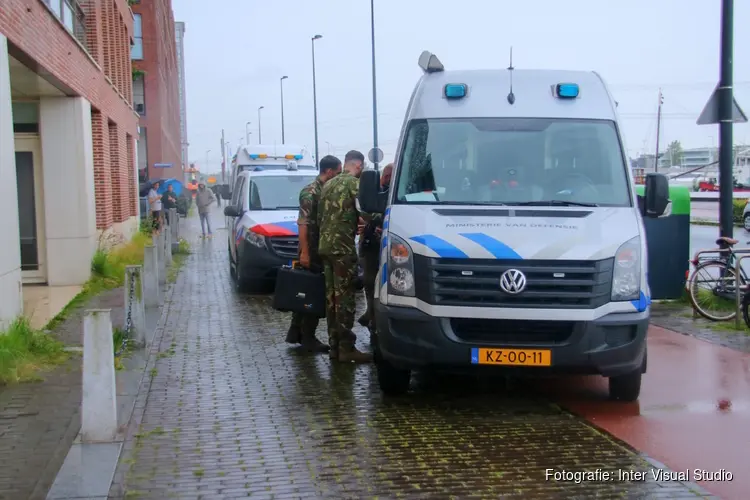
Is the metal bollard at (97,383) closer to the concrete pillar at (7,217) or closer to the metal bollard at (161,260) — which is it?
the concrete pillar at (7,217)

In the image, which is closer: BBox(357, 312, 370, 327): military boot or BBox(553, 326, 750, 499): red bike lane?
BBox(553, 326, 750, 499): red bike lane

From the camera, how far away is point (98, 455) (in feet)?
18.5

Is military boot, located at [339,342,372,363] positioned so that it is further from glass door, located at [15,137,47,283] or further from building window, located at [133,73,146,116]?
building window, located at [133,73,146,116]

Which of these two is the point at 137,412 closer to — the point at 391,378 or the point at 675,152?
the point at 391,378

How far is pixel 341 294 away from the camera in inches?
335

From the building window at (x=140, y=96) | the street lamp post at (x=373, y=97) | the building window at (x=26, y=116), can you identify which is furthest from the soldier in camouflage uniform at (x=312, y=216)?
the building window at (x=140, y=96)

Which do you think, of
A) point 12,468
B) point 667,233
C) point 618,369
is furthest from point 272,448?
point 667,233

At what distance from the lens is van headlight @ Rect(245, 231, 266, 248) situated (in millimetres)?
13719

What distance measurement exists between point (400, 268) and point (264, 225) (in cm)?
738

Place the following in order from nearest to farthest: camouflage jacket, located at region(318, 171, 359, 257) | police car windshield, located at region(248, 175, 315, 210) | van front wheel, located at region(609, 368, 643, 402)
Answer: van front wheel, located at region(609, 368, 643, 402) → camouflage jacket, located at region(318, 171, 359, 257) → police car windshield, located at region(248, 175, 315, 210)

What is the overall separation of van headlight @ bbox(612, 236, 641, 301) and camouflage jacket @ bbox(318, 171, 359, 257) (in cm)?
284

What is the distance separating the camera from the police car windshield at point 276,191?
14.9 meters

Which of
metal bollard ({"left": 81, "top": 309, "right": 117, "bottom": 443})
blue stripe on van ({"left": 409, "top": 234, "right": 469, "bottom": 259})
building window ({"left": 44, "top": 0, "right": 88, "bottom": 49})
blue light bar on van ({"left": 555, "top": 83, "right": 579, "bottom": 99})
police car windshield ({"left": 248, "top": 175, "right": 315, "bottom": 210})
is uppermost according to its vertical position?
building window ({"left": 44, "top": 0, "right": 88, "bottom": 49})

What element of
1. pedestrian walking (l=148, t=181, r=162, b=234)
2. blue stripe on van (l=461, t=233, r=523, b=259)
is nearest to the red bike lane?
blue stripe on van (l=461, t=233, r=523, b=259)
